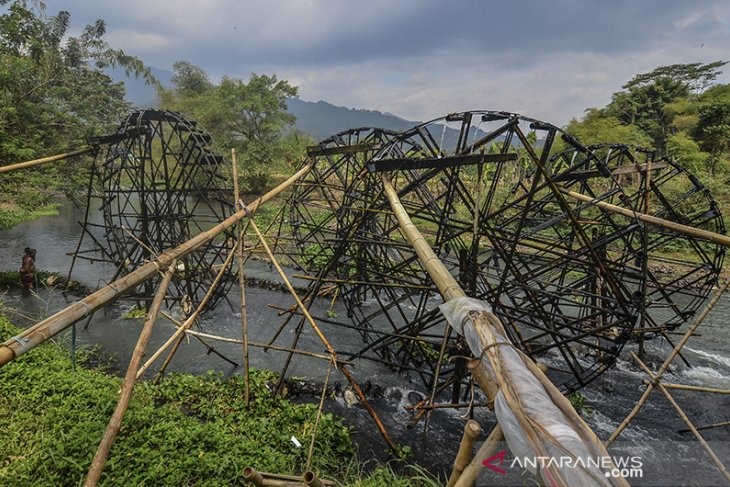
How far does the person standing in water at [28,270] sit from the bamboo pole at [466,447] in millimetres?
15835

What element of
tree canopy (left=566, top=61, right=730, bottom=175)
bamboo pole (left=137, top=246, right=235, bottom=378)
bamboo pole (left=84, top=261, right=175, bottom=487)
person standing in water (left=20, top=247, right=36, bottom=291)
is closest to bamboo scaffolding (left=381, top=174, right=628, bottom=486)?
bamboo pole (left=84, top=261, right=175, bottom=487)

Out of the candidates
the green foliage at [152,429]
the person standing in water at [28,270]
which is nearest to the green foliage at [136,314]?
the green foliage at [152,429]

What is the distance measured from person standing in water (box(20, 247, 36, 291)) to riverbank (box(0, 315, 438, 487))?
6248mm

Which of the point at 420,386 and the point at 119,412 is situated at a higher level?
the point at 119,412

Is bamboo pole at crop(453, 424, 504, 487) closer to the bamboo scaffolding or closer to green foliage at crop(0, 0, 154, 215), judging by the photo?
the bamboo scaffolding

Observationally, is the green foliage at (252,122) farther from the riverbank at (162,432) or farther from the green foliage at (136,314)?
the riverbank at (162,432)

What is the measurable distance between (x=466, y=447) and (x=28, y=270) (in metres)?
16.3

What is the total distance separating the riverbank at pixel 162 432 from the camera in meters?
4.83

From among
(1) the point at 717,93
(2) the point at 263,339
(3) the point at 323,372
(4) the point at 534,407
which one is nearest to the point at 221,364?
(2) the point at 263,339

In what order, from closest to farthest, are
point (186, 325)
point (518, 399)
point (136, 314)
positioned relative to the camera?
point (518, 399) → point (186, 325) → point (136, 314)

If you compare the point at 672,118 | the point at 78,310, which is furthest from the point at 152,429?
the point at 672,118

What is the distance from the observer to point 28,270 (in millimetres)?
12914

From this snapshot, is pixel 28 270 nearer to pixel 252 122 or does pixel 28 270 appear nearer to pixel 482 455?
pixel 482 455

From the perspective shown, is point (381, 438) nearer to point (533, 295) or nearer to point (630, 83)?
point (533, 295)
